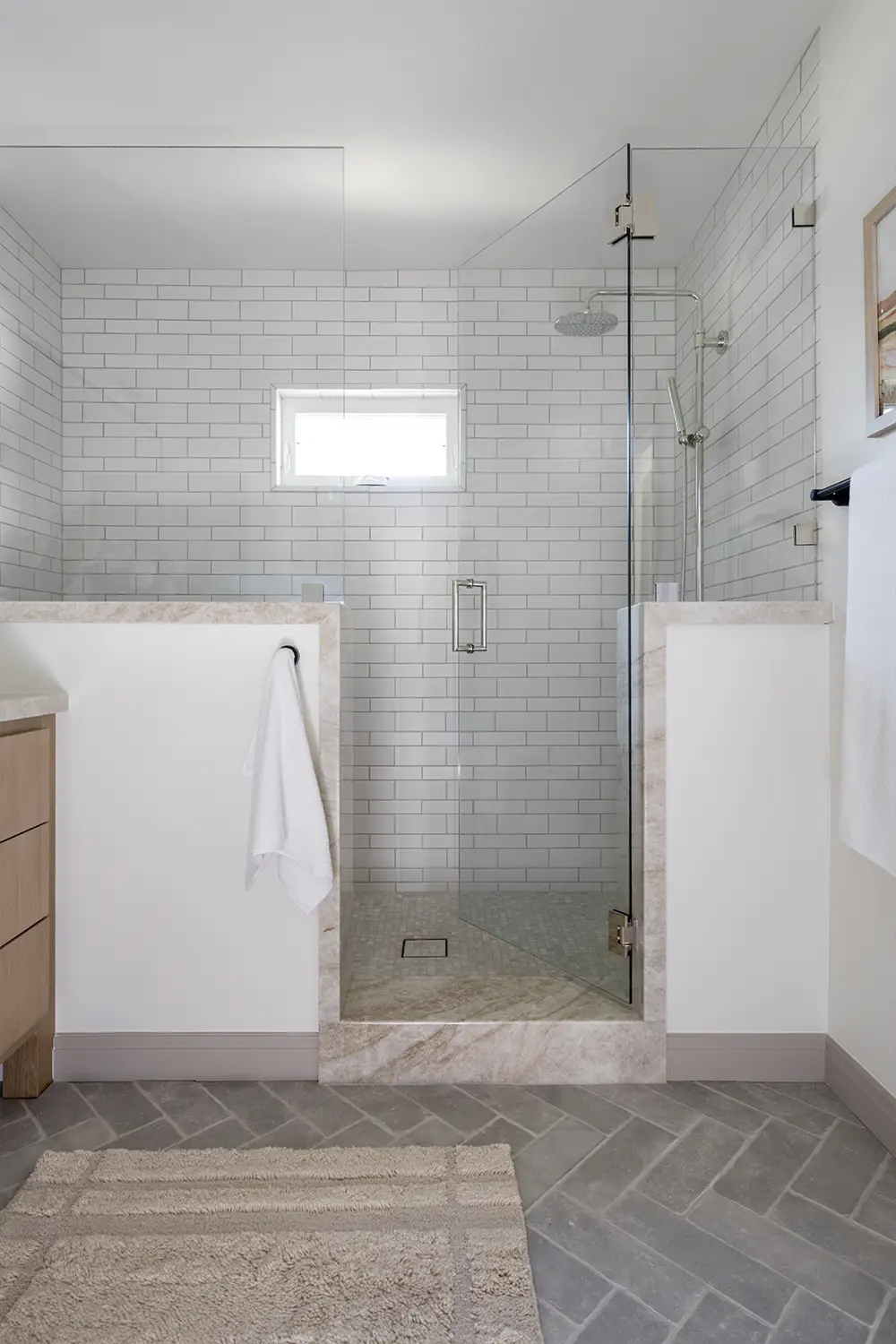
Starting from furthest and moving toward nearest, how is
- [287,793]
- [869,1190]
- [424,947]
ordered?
[424,947] < [287,793] < [869,1190]

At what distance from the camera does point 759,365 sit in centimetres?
231

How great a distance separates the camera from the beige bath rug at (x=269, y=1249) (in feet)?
4.15

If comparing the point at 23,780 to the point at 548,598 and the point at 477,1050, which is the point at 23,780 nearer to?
the point at 477,1050

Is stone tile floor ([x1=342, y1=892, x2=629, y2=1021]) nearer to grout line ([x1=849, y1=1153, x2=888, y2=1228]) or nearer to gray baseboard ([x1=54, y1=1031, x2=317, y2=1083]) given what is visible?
gray baseboard ([x1=54, y1=1031, x2=317, y2=1083])

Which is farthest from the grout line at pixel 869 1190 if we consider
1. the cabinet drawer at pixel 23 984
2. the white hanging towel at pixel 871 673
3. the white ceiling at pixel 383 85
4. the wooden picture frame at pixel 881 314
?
the white ceiling at pixel 383 85

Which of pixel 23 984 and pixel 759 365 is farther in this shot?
pixel 759 365

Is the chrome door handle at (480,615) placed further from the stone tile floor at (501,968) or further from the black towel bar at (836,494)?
the black towel bar at (836,494)

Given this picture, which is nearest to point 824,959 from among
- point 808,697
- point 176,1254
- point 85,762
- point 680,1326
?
point 808,697

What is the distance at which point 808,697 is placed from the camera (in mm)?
2105

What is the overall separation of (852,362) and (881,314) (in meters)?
0.17

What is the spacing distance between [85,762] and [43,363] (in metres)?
1.19

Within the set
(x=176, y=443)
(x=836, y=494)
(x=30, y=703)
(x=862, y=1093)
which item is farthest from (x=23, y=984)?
(x=836, y=494)

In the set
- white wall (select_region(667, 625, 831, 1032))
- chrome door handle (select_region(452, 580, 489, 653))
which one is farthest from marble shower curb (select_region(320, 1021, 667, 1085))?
chrome door handle (select_region(452, 580, 489, 653))

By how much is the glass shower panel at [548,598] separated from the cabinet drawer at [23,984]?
126cm
